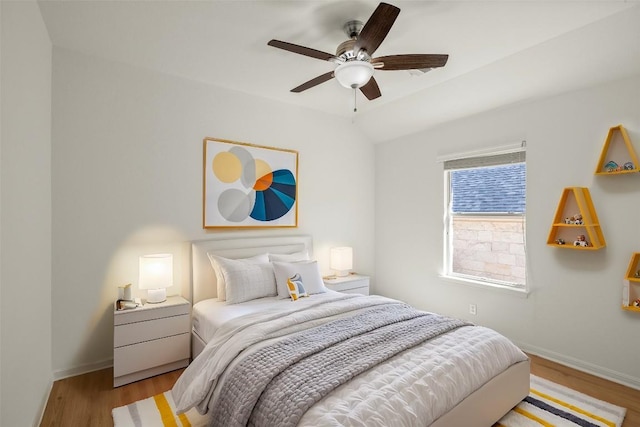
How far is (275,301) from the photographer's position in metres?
2.97

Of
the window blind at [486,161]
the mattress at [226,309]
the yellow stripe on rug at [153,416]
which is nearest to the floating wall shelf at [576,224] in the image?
the window blind at [486,161]

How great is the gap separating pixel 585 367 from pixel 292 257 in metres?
2.81

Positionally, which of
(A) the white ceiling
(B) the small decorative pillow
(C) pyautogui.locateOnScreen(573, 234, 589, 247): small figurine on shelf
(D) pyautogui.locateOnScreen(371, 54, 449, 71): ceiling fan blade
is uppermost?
(A) the white ceiling

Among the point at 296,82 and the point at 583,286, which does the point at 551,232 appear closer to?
the point at 583,286

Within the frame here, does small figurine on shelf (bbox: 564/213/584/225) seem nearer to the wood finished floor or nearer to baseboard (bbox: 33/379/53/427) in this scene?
the wood finished floor

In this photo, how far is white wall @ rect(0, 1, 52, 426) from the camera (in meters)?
1.53

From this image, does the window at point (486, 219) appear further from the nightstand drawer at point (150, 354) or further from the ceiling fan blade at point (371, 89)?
the nightstand drawer at point (150, 354)

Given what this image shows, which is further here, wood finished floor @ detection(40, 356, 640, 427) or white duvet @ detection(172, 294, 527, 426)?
wood finished floor @ detection(40, 356, 640, 427)

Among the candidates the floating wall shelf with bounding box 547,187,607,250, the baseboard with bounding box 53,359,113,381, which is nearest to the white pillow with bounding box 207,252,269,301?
the baseboard with bounding box 53,359,113,381

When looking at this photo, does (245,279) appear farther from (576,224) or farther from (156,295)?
(576,224)

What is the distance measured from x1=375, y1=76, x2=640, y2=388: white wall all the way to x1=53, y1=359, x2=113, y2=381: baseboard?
11.2 ft

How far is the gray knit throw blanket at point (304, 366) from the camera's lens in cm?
153

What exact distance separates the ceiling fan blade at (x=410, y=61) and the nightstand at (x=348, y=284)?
2.41m

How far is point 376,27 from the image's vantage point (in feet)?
6.06
